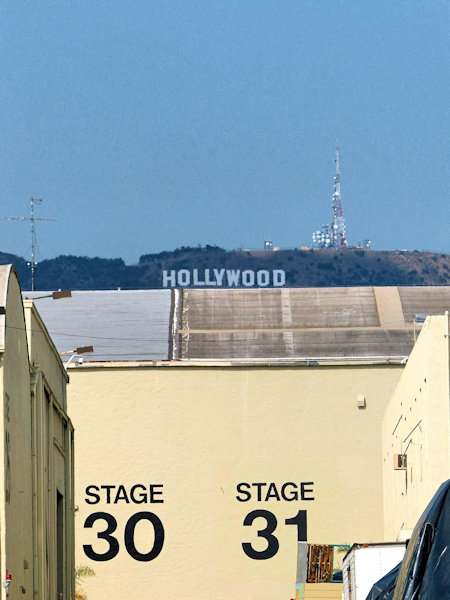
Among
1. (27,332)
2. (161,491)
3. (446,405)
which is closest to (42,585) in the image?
(27,332)

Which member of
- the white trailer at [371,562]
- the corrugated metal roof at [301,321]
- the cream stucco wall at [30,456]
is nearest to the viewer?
the cream stucco wall at [30,456]

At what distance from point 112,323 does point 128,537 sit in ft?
64.6

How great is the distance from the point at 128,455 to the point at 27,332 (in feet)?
83.9

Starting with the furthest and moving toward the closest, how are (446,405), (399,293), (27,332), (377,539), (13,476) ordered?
(399,293) < (377,539) < (446,405) < (27,332) < (13,476)

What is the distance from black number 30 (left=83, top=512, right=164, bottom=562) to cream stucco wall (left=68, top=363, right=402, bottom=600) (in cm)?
9

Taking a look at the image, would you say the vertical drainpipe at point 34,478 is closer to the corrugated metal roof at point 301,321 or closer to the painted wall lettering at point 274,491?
the painted wall lettering at point 274,491

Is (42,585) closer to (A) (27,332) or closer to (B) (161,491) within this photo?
(A) (27,332)

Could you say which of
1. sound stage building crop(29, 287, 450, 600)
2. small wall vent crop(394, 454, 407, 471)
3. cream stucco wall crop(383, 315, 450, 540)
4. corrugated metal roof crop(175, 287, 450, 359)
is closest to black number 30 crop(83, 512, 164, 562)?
sound stage building crop(29, 287, 450, 600)

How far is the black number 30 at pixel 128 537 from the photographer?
49.2 m

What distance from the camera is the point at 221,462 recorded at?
4984cm

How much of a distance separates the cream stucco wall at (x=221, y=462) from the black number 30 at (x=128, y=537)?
0.09m

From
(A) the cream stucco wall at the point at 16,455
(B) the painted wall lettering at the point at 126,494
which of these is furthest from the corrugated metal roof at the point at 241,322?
(A) the cream stucco wall at the point at 16,455

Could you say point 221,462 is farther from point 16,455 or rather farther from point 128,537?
point 16,455

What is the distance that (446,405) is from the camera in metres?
27.1
